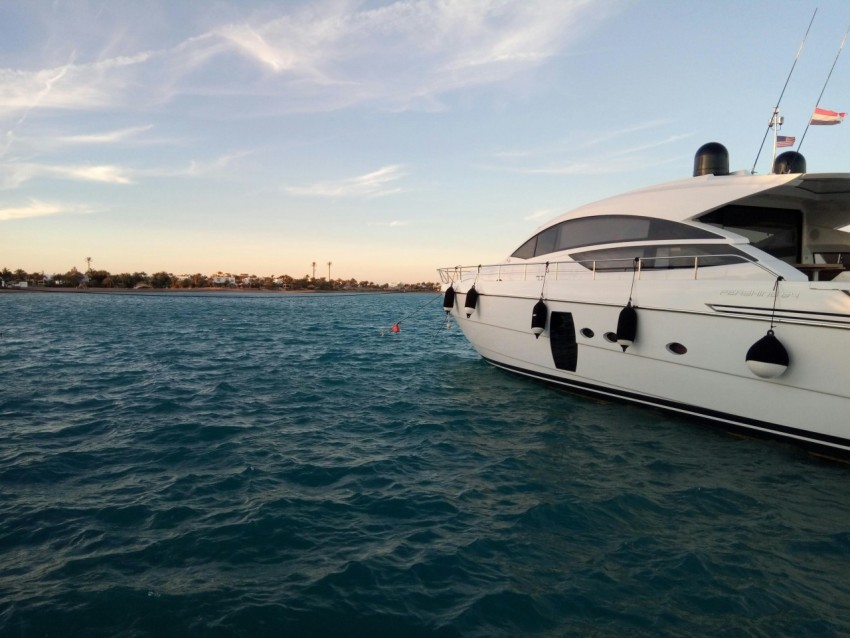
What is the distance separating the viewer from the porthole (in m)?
8.00

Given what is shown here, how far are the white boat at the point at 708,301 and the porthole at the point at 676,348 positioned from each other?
2 centimetres

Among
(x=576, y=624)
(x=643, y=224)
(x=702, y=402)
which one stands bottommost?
(x=576, y=624)

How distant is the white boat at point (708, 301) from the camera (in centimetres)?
668

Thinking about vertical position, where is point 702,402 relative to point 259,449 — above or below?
above

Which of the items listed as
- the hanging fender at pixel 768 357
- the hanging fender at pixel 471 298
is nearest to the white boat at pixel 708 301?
the hanging fender at pixel 768 357

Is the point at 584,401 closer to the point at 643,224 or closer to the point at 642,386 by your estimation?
the point at 642,386

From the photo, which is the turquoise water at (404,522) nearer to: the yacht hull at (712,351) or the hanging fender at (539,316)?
the yacht hull at (712,351)

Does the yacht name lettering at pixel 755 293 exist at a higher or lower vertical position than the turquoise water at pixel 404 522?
higher

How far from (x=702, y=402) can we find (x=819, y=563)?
12.5ft

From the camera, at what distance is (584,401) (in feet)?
33.3

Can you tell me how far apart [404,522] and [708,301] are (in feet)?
19.2

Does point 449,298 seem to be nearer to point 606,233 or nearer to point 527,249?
point 527,249

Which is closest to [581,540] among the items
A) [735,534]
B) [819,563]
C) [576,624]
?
[576,624]

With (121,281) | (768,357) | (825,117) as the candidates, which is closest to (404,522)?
(768,357)
